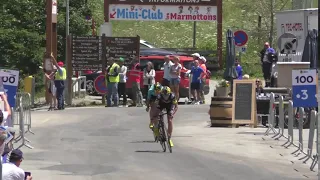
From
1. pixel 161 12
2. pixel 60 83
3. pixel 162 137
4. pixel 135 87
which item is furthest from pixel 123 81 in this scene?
pixel 162 137

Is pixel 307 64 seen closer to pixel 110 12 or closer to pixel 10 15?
pixel 110 12

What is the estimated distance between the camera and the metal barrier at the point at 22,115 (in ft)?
62.3

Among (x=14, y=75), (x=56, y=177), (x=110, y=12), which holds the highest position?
(x=110, y=12)

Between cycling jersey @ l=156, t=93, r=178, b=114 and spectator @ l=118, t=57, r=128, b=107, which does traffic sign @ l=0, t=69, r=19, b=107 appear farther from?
spectator @ l=118, t=57, r=128, b=107

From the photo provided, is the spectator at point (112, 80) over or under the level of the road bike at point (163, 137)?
over

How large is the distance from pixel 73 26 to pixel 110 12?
5.98 meters

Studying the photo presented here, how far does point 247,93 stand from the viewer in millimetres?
23578

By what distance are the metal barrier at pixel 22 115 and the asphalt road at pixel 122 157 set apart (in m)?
0.33

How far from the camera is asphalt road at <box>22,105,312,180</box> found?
15.0 m

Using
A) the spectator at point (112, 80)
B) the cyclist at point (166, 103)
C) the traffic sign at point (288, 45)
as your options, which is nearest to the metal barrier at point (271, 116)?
the cyclist at point (166, 103)

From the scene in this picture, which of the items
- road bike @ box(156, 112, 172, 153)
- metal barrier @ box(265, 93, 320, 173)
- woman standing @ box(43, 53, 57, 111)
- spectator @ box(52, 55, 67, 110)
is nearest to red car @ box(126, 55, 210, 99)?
woman standing @ box(43, 53, 57, 111)

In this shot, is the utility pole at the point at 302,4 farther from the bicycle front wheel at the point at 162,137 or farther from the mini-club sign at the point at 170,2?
the bicycle front wheel at the point at 162,137

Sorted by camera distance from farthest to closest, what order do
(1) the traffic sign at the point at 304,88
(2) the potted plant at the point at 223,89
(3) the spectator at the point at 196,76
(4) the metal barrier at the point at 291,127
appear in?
1. (3) the spectator at the point at 196,76
2. (2) the potted plant at the point at 223,89
3. (1) the traffic sign at the point at 304,88
4. (4) the metal barrier at the point at 291,127

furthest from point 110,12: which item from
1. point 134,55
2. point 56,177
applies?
point 56,177
